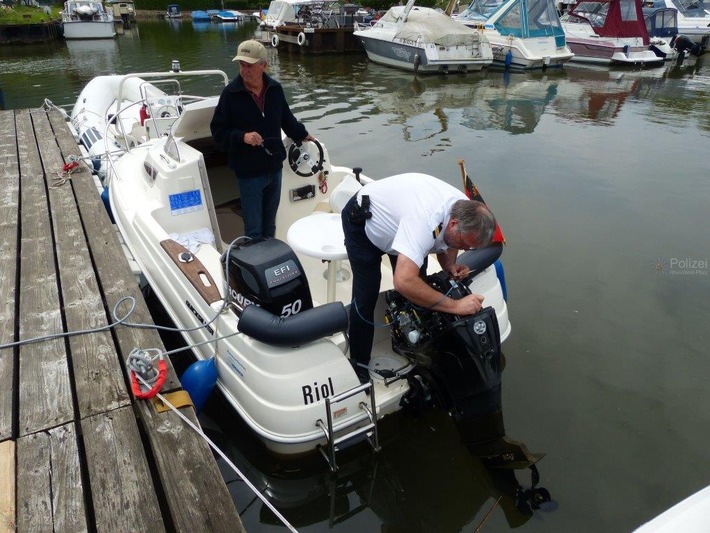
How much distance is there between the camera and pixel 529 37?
58.3ft

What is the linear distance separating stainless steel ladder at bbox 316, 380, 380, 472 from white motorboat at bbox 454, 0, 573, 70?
17.7 metres

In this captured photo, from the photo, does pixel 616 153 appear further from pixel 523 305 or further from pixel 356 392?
pixel 356 392

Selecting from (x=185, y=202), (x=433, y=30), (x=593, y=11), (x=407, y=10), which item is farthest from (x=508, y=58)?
(x=185, y=202)

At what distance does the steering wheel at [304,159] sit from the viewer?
13.8 feet

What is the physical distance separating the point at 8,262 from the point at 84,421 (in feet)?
6.24

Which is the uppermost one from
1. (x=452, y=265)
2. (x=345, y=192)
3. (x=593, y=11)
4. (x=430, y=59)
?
(x=593, y=11)

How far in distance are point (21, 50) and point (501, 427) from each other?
92.8ft

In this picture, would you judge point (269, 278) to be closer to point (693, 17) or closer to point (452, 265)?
Result: point (452, 265)

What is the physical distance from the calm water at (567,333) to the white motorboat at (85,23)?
21.4 meters

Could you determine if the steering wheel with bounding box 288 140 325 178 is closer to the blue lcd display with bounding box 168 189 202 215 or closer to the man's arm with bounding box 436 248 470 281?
the blue lcd display with bounding box 168 189 202 215

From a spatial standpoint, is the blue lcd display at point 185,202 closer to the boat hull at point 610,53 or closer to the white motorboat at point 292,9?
the boat hull at point 610,53

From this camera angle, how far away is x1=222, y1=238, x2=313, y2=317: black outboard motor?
256cm

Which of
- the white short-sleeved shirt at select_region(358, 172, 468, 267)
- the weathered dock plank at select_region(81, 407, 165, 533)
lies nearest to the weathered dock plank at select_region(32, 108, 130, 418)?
the weathered dock plank at select_region(81, 407, 165, 533)

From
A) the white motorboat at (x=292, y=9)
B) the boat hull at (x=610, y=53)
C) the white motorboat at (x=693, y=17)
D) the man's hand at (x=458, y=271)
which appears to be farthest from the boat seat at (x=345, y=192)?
the white motorboat at (x=693, y=17)
